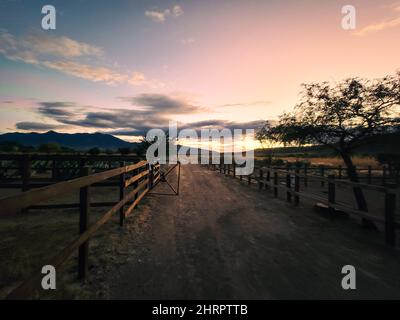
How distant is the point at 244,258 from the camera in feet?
13.5

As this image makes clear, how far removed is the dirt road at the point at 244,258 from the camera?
3.12 metres

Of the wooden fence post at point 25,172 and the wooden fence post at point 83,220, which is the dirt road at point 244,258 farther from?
the wooden fence post at point 25,172

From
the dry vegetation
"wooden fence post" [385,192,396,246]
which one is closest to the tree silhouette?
"wooden fence post" [385,192,396,246]

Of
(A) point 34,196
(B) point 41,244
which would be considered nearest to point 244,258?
(A) point 34,196

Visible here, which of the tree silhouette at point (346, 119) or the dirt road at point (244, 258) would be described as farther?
the tree silhouette at point (346, 119)

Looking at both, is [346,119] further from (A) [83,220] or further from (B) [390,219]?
(A) [83,220]

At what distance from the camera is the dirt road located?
312cm

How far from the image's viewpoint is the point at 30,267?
3754mm

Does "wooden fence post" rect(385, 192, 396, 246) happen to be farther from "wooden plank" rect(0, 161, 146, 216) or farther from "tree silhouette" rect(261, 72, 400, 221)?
"wooden plank" rect(0, 161, 146, 216)

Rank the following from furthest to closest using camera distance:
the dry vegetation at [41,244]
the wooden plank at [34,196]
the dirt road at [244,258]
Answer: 1. the dry vegetation at [41,244]
2. the dirt road at [244,258]
3. the wooden plank at [34,196]

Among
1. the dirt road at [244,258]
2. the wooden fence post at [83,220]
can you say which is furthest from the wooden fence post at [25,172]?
the wooden fence post at [83,220]
